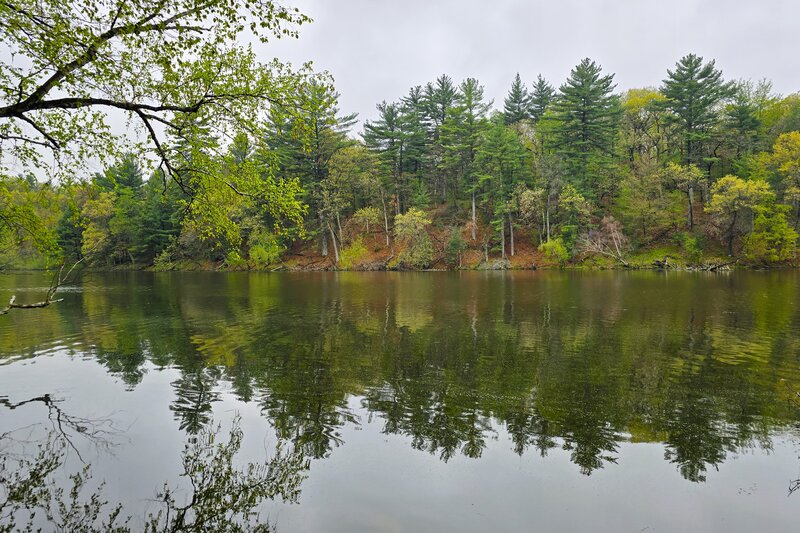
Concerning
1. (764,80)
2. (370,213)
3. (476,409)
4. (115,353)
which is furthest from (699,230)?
(115,353)

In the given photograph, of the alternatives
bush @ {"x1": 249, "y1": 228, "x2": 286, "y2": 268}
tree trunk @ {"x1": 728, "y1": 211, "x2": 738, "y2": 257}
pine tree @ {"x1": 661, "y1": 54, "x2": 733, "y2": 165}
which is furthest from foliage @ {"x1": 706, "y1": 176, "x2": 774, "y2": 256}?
bush @ {"x1": 249, "y1": 228, "x2": 286, "y2": 268}

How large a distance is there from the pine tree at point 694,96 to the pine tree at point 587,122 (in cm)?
663

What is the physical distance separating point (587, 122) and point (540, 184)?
11.2m

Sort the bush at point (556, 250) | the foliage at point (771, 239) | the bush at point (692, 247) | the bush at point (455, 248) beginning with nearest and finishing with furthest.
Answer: the foliage at point (771, 239) → the bush at point (692, 247) → the bush at point (556, 250) → the bush at point (455, 248)

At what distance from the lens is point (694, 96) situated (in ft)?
180

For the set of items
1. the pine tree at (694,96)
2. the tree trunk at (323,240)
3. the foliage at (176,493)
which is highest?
the pine tree at (694,96)

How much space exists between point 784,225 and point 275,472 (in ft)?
192

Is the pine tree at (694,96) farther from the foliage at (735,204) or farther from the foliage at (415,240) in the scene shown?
the foliage at (415,240)

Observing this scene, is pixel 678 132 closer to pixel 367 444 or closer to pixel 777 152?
pixel 777 152

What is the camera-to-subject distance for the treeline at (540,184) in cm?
5119

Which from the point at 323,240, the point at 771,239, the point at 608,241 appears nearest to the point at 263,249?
the point at 323,240

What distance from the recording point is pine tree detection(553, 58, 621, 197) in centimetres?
5762

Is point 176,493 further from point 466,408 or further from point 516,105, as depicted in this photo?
point 516,105

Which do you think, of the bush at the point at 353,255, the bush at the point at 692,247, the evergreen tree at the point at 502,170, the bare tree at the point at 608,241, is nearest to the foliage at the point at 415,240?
the bush at the point at 353,255
